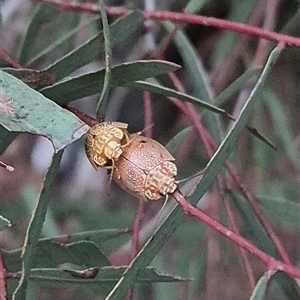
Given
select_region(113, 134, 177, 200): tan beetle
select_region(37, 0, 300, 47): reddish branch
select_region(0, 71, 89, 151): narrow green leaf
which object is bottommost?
select_region(113, 134, 177, 200): tan beetle

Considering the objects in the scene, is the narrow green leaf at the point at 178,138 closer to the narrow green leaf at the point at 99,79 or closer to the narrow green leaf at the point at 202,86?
the narrow green leaf at the point at 202,86

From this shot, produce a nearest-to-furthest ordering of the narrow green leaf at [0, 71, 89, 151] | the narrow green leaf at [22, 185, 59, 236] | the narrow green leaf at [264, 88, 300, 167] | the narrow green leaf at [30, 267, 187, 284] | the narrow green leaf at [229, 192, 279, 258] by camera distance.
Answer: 1. the narrow green leaf at [0, 71, 89, 151]
2. the narrow green leaf at [30, 267, 187, 284]
3. the narrow green leaf at [229, 192, 279, 258]
4. the narrow green leaf at [22, 185, 59, 236]
5. the narrow green leaf at [264, 88, 300, 167]

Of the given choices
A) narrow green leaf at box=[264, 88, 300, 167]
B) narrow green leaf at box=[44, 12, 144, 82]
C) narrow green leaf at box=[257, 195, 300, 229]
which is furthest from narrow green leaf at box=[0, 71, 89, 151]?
narrow green leaf at box=[264, 88, 300, 167]

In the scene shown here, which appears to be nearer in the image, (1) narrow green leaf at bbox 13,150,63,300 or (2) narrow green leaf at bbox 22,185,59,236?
(1) narrow green leaf at bbox 13,150,63,300

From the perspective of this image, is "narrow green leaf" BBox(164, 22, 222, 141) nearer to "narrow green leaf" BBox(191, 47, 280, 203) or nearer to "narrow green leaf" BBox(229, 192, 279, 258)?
"narrow green leaf" BBox(229, 192, 279, 258)

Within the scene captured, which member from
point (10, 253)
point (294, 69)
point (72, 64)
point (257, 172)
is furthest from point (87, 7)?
point (294, 69)

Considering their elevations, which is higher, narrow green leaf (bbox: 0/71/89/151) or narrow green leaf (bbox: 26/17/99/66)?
narrow green leaf (bbox: 26/17/99/66)

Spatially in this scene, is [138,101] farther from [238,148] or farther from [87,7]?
[87,7]

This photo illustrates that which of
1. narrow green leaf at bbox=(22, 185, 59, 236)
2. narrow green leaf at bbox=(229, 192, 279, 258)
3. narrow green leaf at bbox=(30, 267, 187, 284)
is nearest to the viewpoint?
narrow green leaf at bbox=(30, 267, 187, 284)

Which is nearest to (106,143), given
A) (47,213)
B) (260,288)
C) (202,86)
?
(260,288)

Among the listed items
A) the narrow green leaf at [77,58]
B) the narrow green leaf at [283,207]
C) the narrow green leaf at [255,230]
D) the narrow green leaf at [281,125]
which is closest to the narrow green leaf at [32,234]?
the narrow green leaf at [77,58]
